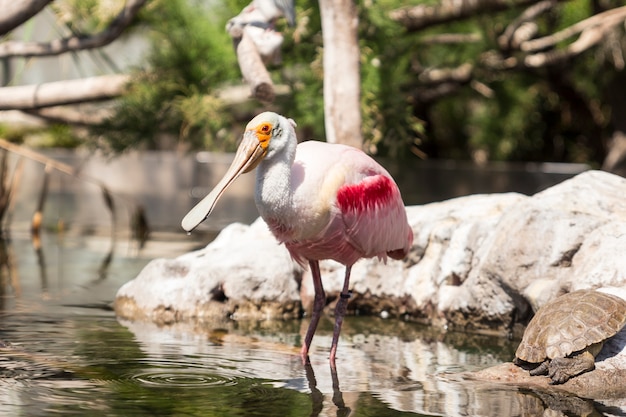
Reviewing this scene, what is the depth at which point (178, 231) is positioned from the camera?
13.1m

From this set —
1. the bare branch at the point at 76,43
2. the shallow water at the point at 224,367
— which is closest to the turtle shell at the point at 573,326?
the shallow water at the point at 224,367

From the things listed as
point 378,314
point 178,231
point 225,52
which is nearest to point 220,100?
point 225,52

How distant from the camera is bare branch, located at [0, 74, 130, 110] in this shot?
422 inches

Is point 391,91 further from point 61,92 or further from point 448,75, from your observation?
point 61,92

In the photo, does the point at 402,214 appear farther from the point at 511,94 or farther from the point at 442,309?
the point at 511,94

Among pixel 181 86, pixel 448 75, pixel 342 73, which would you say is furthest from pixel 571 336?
pixel 448 75

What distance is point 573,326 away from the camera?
5312 mm

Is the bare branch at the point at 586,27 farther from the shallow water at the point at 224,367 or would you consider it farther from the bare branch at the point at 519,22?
the shallow water at the point at 224,367

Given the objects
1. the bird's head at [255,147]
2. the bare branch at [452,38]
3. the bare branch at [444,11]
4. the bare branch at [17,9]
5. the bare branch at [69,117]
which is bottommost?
the bird's head at [255,147]

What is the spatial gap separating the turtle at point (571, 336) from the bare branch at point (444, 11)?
7.41 m

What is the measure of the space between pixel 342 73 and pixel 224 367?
3.57 m

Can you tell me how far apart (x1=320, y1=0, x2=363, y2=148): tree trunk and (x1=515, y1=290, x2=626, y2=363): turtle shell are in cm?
333

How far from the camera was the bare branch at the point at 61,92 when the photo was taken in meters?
10.7

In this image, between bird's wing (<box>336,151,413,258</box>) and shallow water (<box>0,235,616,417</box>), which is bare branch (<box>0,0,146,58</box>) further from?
bird's wing (<box>336,151,413,258</box>)
